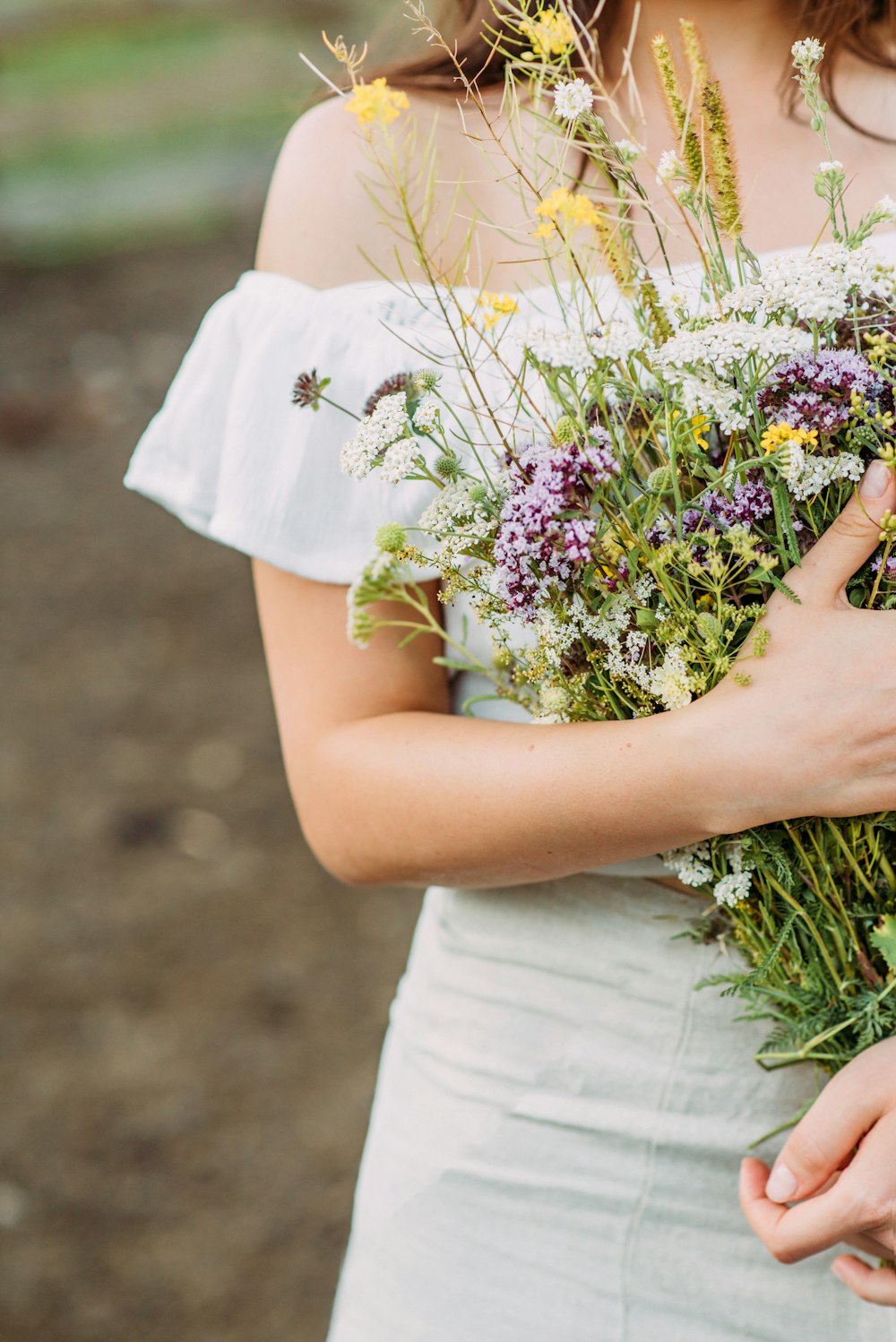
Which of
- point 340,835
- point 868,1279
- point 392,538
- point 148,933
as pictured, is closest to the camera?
point 392,538

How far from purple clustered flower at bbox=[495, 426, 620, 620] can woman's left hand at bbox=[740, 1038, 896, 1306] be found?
0.49m

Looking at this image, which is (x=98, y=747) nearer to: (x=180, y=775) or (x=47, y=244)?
(x=180, y=775)

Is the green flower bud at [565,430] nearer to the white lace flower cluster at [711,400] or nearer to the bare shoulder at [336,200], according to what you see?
the white lace flower cluster at [711,400]

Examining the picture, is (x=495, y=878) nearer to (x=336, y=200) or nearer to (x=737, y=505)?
(x=737, y=505)

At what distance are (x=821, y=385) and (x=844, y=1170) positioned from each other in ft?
2.12

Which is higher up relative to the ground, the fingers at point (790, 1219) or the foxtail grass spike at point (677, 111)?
the foxtail grass spike at point (677, 111)

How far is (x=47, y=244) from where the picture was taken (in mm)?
8250

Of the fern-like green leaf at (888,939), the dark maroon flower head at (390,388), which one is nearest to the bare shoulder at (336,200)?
the dark maroon flower head at (390,388)

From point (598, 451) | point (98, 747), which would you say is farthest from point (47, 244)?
point (598, 451)

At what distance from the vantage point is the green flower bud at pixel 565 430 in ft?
2.77

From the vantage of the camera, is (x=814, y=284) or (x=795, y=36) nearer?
(x=814, y=284)

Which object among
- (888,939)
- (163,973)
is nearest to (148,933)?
(163,973)

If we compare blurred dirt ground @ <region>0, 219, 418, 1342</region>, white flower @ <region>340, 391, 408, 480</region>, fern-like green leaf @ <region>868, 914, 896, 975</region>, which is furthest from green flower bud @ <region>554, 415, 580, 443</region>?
blurred dirt ground @ <region>0, 219, 418, 1342</region>

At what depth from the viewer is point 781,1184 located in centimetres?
108
